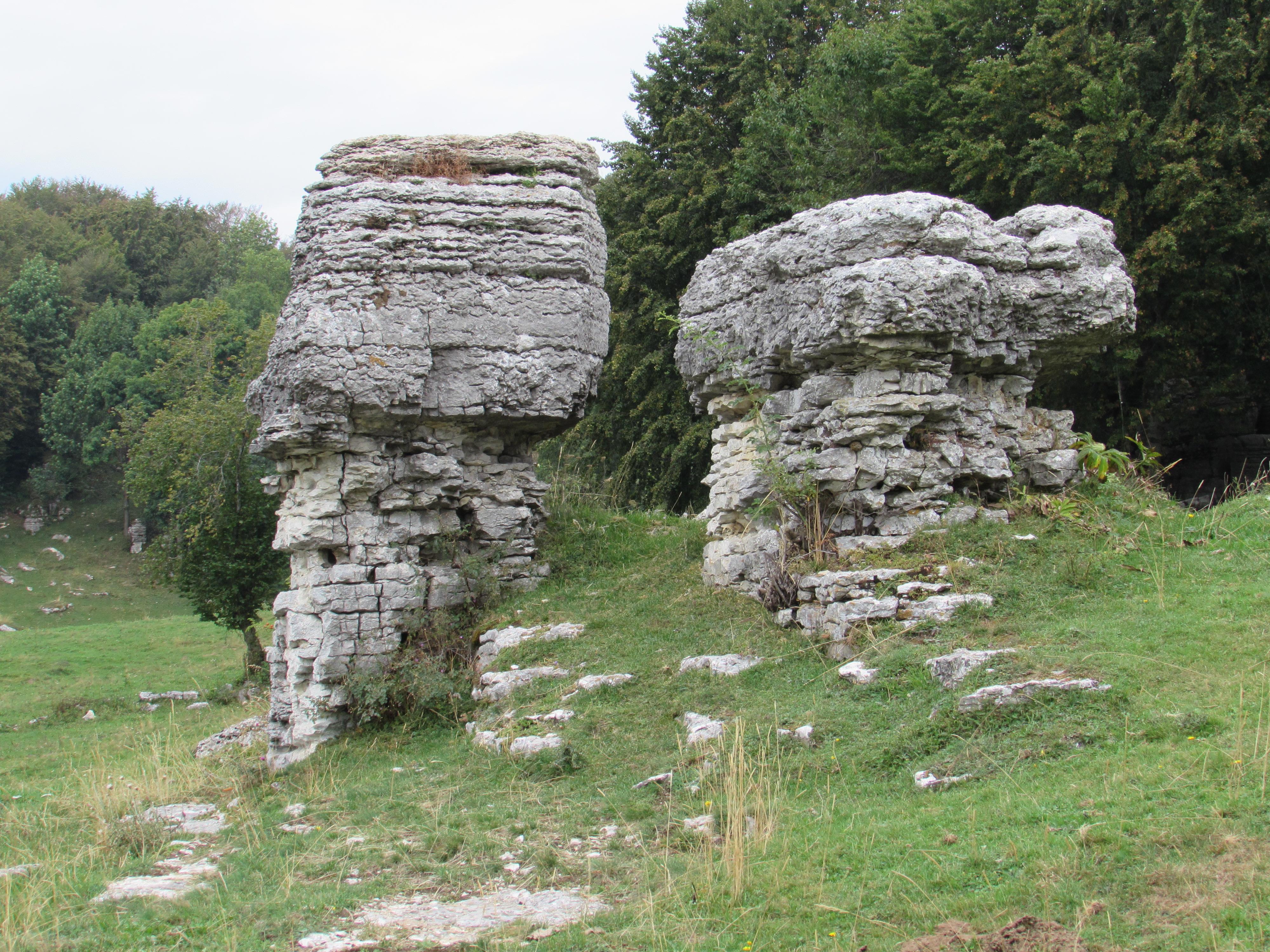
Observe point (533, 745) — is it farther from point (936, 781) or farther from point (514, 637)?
point (936, 781)

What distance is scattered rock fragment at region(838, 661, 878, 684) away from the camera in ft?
23.6

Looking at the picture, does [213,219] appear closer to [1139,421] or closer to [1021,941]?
[1139,421]

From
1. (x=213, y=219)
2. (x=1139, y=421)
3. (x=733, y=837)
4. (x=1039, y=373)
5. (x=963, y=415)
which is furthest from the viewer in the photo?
(x=213, y=219)

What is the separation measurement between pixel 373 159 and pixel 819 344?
533 cm

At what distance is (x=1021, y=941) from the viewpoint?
13.1 ft

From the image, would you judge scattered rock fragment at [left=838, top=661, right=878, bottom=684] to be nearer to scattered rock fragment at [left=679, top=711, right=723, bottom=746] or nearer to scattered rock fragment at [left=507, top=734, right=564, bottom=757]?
scattered rock fragment at [left=679, top=711, right=723, bottom=746]

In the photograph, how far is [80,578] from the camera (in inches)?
1489

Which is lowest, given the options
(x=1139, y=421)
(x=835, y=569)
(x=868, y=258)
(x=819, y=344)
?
(x=835, y=569)

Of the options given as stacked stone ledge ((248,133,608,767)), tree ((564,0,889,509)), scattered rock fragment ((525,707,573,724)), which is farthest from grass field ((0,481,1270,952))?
tree ((564,0,889,509))

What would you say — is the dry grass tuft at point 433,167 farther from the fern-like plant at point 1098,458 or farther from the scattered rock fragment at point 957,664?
the scattered rock fragment at point 957,664

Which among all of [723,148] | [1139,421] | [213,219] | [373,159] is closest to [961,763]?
[373,159]

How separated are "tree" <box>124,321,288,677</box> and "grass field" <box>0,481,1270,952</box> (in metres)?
8.54

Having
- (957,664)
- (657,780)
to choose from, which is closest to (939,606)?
(957,664)

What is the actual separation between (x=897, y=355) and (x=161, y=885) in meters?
6.88
